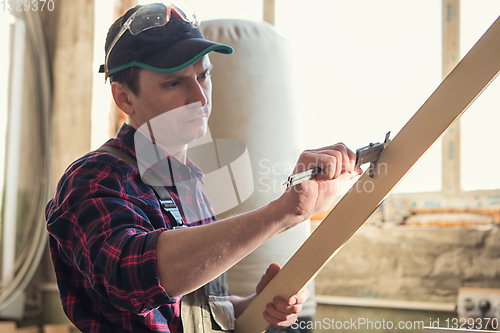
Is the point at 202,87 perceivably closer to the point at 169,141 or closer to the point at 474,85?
the point at 169,141

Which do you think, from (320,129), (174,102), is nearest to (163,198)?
(174,102)

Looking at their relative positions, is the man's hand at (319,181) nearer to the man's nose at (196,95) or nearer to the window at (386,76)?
the man's nose at (196,95)

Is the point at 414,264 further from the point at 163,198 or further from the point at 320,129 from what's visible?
the point at 163,198

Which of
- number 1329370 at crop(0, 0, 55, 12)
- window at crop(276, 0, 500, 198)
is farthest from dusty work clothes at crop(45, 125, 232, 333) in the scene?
number 1329370 at crop(0, 0, 55, 12)

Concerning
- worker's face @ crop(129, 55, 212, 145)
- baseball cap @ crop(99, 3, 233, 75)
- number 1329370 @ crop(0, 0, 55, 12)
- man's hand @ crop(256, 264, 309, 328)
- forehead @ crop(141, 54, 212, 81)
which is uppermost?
number 1329370 @ crop(0, 0, 55, 12)

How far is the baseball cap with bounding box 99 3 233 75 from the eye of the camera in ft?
2.65

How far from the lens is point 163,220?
75cm

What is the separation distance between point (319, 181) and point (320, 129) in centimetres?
165

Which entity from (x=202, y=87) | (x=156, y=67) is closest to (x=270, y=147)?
(x=202, y=87)

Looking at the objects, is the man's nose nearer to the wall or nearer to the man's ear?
the man's ear

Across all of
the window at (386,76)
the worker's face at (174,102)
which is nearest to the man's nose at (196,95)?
the worker's face at (174,102)

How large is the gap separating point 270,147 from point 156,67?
2.54 feet

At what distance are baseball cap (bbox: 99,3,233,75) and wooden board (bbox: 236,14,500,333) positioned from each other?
413 mm

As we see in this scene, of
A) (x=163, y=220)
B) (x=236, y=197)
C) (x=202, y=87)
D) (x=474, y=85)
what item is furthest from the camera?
(x=236, y=197)
